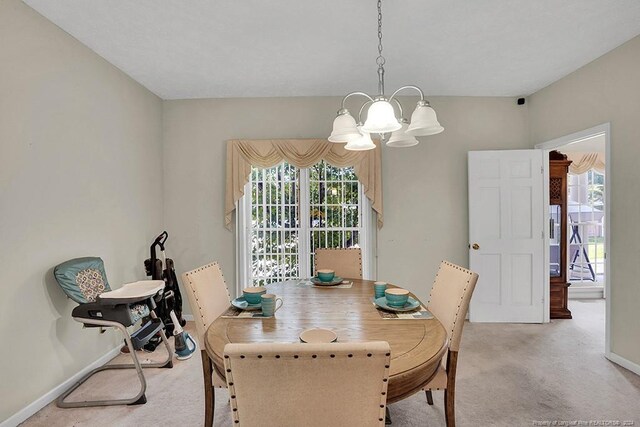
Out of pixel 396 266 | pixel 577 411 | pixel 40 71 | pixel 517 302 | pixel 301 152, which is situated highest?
pixel 40 71

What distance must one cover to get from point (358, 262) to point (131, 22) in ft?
8.47

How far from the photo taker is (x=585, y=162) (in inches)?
185

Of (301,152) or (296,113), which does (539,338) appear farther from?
(296,113)

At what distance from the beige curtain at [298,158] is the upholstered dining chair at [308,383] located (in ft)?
9.30

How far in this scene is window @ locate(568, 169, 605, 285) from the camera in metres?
4.68

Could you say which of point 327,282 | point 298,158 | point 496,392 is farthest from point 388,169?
point 496,392

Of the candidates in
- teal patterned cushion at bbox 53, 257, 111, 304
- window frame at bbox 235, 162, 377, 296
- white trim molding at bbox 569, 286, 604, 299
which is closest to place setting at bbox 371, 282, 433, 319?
window frame at bbox 235, 162, 377, 296

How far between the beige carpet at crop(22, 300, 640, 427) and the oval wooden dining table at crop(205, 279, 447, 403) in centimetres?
81

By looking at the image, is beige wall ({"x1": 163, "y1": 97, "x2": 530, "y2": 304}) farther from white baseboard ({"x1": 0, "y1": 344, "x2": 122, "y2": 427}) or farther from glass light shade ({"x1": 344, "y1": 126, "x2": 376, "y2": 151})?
glass light shade ({"x1": 344, "y1": 126, "x2": 376, "y2": 151})

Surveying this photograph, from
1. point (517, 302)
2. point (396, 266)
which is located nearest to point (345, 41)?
point (396, 266)

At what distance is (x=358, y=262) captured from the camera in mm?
2811

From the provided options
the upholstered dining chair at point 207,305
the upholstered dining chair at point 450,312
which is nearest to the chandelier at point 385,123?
the upholstered dining chair at point 450,312

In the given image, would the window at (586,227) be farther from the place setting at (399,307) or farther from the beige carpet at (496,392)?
the place setting at (399,307)

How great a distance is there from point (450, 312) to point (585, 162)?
15.4 ft
